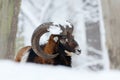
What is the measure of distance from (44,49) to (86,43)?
134 mm

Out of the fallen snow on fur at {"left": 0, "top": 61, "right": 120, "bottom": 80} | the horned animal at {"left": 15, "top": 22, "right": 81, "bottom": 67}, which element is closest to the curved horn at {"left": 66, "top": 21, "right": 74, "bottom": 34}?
the horned animal at {"left": 15, "top": 22, "right": 81, "bottom": 67}

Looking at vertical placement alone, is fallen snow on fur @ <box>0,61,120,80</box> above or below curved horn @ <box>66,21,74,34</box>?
below

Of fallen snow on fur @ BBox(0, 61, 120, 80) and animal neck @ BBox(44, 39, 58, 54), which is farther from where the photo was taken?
animal neck @ BBox(44, 39, 58, 54)

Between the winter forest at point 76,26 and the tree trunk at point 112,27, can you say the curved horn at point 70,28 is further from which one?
the tree trunk at point 112,27

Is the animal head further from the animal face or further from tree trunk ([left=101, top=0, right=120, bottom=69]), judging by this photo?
tree trunk ([left=101, top=0, right=120, bottom=69])

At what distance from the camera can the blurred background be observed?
0.87 m

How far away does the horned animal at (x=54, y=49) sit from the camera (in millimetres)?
846

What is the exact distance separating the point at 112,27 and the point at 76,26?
12cm

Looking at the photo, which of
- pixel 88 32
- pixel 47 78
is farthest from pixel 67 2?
pixel 47 78

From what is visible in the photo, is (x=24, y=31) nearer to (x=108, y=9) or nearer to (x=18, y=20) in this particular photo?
(x=18, y=20)

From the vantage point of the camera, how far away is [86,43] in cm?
89

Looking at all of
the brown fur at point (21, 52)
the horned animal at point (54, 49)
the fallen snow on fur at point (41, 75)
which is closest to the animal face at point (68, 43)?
the horned animal at point (54, 49)

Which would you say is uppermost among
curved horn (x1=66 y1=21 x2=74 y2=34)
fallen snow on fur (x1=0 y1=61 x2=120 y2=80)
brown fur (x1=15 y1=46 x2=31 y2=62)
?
Answer: curved horn (x1=66 y1=21 x2=74 y2=34)

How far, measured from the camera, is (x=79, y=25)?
89 cm
